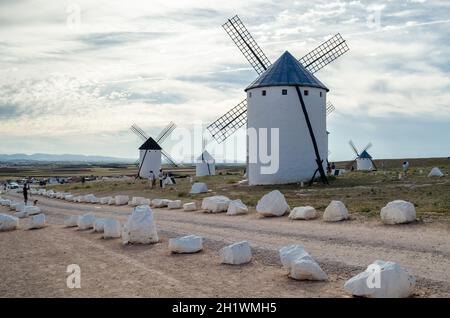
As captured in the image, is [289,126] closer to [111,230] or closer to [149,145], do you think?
[111,230]

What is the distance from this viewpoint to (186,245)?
11820 millimetres

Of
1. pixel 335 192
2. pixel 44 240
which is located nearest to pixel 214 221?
pixel 44 240

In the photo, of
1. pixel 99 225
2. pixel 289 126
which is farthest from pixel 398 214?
pixel 289 126

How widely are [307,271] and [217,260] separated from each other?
272cm

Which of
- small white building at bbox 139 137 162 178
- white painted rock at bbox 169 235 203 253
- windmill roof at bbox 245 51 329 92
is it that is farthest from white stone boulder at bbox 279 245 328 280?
small white building at bbox 139 137 162 178

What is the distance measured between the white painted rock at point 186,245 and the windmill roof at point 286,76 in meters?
22.8

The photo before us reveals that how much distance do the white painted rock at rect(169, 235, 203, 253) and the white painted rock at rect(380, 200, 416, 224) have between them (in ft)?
19.2

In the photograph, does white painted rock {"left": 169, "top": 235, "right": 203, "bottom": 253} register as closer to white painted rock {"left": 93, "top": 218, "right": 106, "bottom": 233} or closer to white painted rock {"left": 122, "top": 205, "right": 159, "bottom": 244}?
white painted rock {"left": 122, "top": 205, "right": 159, "bottom": 244}

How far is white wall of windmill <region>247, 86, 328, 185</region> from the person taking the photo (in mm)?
33500

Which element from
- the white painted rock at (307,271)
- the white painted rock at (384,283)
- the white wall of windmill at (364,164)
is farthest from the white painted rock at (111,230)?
the white wall of windmill at (364,164)

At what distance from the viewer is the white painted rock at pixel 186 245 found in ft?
38.8

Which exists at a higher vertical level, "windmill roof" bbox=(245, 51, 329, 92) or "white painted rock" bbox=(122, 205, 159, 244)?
"windmill roof" bbox=(245, 51, 329, 92)
